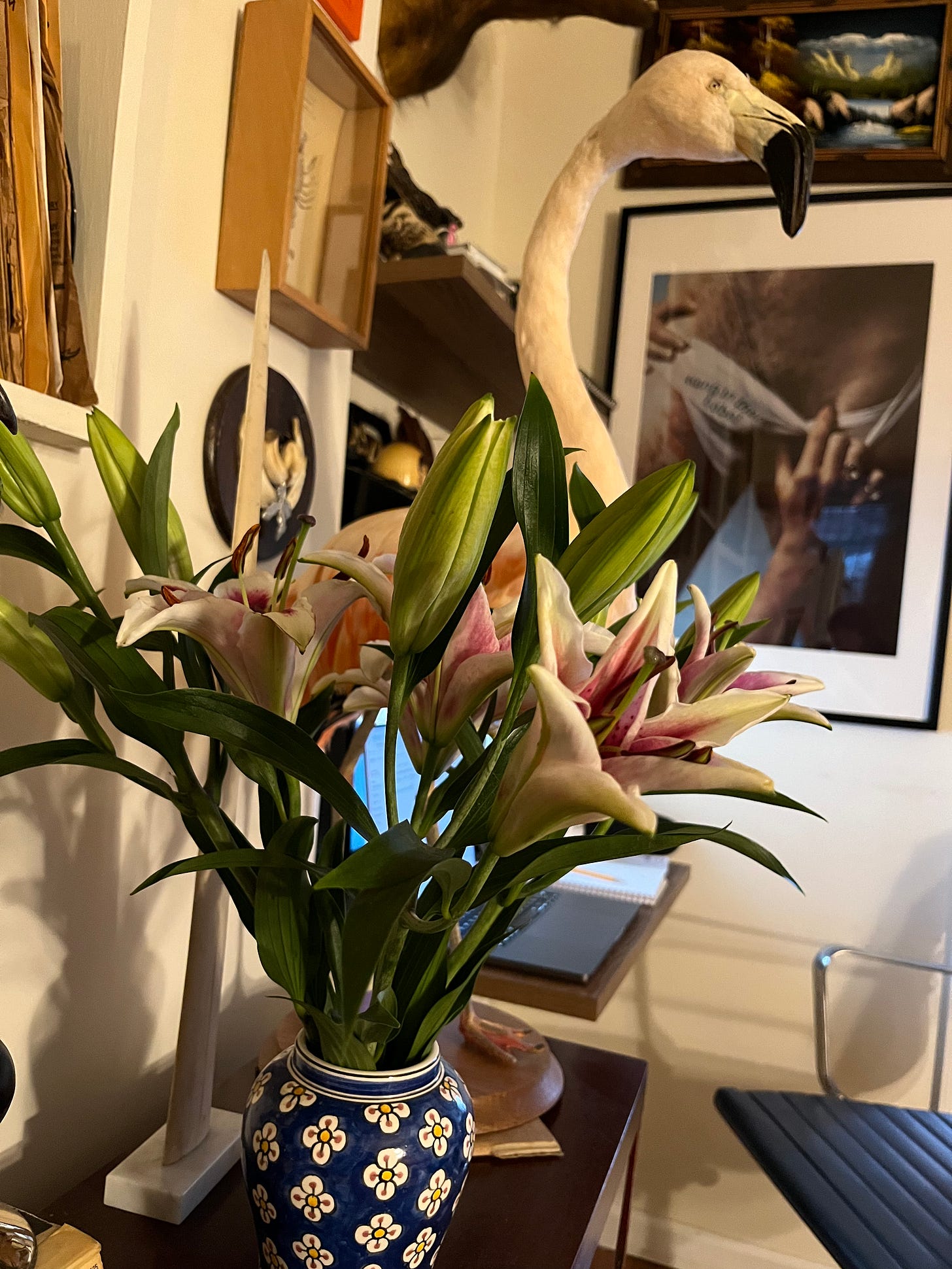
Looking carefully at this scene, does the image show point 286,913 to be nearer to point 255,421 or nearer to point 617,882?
point 255,421

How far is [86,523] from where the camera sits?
0.65 metres

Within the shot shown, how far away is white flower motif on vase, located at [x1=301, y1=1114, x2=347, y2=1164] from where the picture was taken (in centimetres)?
46

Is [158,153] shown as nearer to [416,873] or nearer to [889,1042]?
[416,873]

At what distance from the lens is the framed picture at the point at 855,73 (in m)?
1.80

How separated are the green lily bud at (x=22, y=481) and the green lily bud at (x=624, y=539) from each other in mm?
261

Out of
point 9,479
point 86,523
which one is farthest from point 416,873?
point 86,523

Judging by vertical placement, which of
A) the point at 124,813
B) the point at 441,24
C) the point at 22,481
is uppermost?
the point at 441,24

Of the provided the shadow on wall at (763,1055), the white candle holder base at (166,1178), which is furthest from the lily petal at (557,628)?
the shadow on wall at (763,1055)

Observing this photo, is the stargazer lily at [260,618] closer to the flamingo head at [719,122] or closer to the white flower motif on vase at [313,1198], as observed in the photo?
the white flower motif on vase at [313,1198]

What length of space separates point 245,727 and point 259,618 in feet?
0.18

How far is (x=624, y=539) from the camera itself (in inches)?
16.5

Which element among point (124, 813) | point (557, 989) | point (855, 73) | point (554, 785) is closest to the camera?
point (554, 785)

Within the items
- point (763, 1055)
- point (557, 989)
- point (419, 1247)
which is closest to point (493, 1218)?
point (419, 1247)

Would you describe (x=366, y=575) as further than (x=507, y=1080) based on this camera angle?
No
